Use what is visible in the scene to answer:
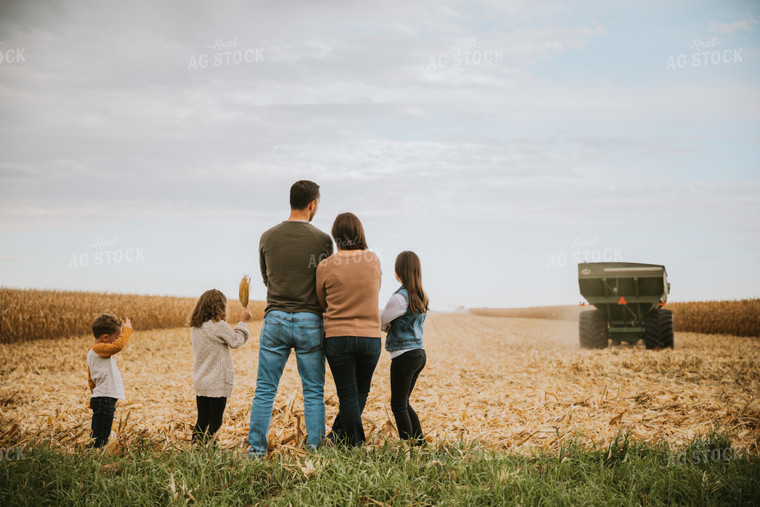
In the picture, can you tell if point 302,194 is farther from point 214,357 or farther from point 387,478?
point 387,478

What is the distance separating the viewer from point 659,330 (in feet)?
49.3

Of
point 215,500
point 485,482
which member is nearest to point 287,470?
point 215,500

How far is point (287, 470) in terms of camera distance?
4223 millimetres

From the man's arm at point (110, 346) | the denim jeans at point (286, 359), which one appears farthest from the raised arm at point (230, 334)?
the man's arm at point (110, 346)

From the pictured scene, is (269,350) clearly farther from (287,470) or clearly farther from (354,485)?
(354,485)

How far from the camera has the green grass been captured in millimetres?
3879

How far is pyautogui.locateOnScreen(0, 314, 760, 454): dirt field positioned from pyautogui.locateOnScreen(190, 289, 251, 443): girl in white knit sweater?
0.31 m

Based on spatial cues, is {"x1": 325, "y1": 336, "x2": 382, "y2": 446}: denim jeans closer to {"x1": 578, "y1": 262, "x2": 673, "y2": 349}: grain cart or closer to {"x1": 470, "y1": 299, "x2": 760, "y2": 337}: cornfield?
{"x1": 578, "y1": 262, "x2": 673, "y2": 349}: grain cart

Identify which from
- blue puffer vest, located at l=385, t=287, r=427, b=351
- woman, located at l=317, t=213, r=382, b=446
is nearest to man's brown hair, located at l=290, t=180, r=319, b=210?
woman, located at l=317, t=213, r=382, b=446

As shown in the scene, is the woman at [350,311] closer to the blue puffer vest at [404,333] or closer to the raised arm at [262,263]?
the blue puffer vest at [404,333]

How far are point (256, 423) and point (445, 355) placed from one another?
39.9 feet

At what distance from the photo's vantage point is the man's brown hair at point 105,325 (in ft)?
17.5

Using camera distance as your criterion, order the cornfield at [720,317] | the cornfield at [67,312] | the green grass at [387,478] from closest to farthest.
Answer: the green grass at [387,478], the cornfield at [67,312], the cornfield at [720,317]

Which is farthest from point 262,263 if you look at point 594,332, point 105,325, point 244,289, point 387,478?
point 594,332
